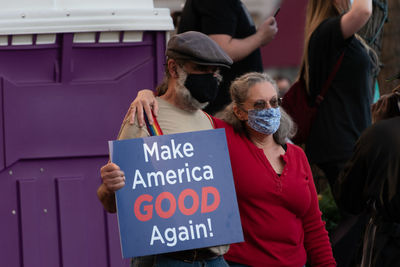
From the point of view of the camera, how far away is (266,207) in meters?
Answer: 3.29

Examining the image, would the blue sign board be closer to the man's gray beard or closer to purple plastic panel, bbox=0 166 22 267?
the man's gray beard

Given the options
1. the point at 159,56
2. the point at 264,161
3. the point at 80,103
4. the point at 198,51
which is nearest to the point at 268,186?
the point at 264,161

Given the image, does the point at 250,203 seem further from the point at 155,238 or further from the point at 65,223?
the point at 65,223

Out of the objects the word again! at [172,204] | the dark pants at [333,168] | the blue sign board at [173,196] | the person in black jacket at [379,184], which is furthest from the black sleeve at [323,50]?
the word again! at [172,204]

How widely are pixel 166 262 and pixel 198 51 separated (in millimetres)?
857

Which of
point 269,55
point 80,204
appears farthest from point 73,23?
point 269,55

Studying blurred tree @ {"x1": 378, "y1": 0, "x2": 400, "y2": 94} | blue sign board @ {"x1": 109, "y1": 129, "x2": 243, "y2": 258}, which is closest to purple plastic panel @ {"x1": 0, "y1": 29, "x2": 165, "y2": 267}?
blue sign board @ {"x1": 109, "y1": 129, "x2": 243, "y2": 258}

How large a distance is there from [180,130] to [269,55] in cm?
1515

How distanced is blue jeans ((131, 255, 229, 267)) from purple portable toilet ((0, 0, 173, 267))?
936 mm

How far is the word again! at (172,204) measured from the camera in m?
2.85

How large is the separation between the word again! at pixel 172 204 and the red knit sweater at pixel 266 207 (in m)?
0.39

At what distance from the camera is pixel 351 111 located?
15.0ft

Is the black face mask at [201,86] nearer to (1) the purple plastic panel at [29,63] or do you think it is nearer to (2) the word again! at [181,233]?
(2) the word again! at [181,233]

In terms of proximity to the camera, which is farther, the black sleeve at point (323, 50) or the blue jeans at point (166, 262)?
the black sleeve at point (323, 50)
